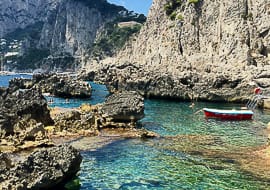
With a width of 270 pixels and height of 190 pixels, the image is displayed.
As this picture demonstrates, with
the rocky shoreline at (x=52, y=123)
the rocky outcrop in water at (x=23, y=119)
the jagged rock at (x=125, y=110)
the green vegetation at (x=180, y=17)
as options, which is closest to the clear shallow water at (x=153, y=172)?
the rocky shoreline at (x=52, y=123)

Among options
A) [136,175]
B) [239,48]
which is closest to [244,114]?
[136,175]

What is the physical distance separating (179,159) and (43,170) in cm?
1192

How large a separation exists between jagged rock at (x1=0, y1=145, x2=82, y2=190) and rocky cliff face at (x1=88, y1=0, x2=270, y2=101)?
50901 millimetres

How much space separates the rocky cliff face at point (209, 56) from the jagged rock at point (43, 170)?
50901mm

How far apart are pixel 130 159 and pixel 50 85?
59.9m

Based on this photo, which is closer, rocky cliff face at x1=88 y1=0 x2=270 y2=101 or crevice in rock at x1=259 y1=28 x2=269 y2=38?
rocky cliff face at x1=88 y1=0 x2=270 y2=101

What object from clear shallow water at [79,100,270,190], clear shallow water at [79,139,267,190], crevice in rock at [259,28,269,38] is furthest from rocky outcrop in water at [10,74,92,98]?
clear shallow water at [79,139,267,190]

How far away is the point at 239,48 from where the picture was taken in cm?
7712

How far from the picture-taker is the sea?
22.3 metres

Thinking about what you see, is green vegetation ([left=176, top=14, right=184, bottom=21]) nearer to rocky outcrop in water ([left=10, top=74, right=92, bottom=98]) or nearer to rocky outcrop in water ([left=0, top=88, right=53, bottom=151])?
rocky outcrop in water ([left=10, top=74, right=92, bottom=98])

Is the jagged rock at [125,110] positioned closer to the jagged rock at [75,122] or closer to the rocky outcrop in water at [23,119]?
the jagged rock at [75,122]

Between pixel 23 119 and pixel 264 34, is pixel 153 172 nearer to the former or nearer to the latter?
pixel 23 119

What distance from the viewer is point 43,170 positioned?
18.6 meters

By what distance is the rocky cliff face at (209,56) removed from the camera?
69.1 meters
